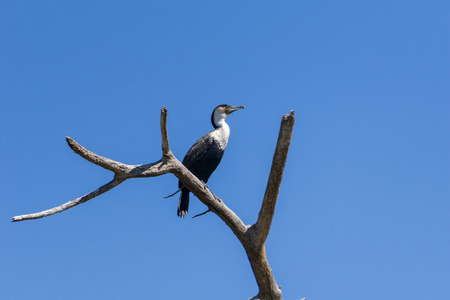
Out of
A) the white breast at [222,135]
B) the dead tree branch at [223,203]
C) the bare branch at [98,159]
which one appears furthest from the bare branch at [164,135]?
the white breast at [222,135]

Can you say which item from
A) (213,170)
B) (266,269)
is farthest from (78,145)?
(213,170)

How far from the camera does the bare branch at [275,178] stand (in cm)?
425

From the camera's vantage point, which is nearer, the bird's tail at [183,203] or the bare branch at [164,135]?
the bare branch at [164,135]

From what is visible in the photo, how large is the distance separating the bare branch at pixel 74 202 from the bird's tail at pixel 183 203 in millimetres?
1295

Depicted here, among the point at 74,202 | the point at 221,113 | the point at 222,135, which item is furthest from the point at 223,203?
the point at 221,113

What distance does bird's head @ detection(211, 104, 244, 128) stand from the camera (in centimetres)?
635

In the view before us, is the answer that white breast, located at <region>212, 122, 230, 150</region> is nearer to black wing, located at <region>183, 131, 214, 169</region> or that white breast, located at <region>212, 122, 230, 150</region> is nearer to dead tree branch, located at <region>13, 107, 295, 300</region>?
black wing, located at <region>183, 131, 214, 169</region>

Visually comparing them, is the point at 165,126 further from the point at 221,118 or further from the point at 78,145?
the point at 221,118

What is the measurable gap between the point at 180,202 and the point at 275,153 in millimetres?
1621

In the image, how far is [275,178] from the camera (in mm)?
4453

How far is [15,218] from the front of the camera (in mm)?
3953

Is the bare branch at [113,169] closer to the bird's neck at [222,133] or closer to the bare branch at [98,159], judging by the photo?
the bare branch at [98,159]

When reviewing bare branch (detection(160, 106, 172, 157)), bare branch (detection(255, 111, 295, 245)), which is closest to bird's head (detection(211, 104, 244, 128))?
bare branch (detection(160, 106, 172, 157))

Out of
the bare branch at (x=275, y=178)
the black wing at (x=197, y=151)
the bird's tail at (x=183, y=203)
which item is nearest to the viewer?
the bare branch at (x=275, y=178)
